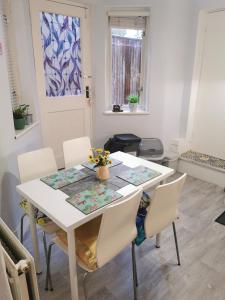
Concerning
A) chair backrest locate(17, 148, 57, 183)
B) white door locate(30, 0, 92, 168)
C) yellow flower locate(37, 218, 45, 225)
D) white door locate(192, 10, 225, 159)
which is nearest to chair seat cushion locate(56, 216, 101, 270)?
yellow flower locate(37, 218, 45, 225)

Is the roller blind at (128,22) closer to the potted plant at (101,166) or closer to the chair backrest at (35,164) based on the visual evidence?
the chair backrest at (35,164)

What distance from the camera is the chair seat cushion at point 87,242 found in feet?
4.50

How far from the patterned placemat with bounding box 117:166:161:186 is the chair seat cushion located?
375 mm

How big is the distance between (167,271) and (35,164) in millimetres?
1358

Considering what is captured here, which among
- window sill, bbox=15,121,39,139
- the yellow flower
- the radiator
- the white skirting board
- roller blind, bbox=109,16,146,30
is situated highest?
roller blind, bbox=109,16,146,30

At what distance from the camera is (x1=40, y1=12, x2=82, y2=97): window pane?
297 cm

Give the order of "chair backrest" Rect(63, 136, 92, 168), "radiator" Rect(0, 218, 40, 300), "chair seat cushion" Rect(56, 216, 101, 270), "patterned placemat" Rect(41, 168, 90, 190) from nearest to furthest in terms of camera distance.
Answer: "radiator" Rect(0, 218, 40, 300) → "chair seat cushion" Rect(56, 216, 101, 270) → "patterned placemat" Rect(41, 168, 90, 190) → "chair backrest" Rect(63, 136, 92, 168)

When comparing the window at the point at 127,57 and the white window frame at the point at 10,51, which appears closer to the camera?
the white window frame at the point at 10,51

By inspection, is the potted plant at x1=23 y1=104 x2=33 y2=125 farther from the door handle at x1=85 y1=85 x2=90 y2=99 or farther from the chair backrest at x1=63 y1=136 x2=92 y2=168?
the door handle at x1=85 y1=85 x2=90 y2=99

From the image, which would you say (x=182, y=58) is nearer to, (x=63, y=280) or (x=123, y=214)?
(x=123, y=214)

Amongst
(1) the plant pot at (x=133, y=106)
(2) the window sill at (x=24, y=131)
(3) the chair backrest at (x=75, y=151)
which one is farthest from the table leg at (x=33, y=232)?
(1) the plant pot at (x=133, y=106)

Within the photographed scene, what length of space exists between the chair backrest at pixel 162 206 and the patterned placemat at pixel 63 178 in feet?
1.86

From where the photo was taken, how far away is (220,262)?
1938 millimetres

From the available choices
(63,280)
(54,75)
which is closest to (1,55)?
(54,75)
